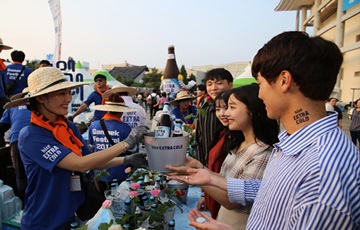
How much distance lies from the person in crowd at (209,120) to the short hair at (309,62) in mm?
1789

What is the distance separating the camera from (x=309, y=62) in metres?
0.84

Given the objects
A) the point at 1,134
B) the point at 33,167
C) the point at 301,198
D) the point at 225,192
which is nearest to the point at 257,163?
the point at 225,192

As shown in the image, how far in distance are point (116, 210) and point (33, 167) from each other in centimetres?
70

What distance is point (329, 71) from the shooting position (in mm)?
862

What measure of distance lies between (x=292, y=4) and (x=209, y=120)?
107 feet

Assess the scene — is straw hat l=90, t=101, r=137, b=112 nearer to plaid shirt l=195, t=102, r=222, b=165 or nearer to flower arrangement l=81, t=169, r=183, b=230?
plaid shirt l=195, t=102, r=222, b=165

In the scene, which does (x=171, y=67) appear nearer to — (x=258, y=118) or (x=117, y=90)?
(x=117, y=90)

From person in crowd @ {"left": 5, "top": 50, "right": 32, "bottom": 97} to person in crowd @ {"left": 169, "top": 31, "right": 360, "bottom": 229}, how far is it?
187 inches

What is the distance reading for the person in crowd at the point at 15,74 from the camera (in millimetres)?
4465

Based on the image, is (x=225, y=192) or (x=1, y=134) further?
(x=1, y=134)

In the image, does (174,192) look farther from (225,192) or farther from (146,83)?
(146,83)

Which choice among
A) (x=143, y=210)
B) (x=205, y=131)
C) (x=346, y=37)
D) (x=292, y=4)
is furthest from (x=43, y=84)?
(x=292, y=4)

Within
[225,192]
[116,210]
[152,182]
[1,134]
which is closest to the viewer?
[225,192]

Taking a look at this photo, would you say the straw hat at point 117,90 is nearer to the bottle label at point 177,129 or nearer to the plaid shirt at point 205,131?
the plaid shirt at point 205,131
